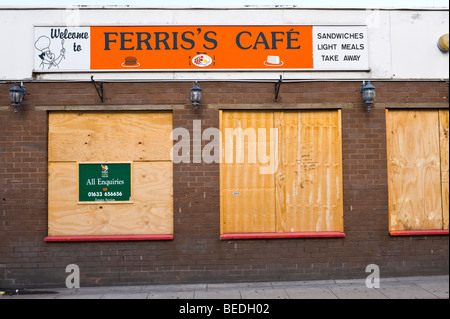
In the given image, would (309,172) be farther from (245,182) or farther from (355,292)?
(355,292)

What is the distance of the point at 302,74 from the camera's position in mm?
7609

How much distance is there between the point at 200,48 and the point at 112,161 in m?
2.66

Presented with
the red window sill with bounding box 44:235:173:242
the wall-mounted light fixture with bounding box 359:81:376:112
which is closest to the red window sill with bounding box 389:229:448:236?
the wall-mounted light fixture with bounding box 359:81:376:112

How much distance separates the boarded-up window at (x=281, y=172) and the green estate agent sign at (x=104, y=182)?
179cm

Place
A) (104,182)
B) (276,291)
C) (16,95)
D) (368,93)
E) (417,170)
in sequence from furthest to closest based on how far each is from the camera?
(417,170), (104,182), (368,93), (16,95), (276,291)

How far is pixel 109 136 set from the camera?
7508mm

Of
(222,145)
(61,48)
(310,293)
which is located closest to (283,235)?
(310,293)

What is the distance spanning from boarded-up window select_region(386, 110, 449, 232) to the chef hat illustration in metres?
6.46

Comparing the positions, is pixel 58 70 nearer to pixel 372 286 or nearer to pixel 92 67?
pixel 92 67

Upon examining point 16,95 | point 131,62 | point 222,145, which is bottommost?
point 222,145

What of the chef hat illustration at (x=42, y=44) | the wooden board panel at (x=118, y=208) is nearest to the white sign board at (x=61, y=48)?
the chef hat illustration at (x=42, y=44)
